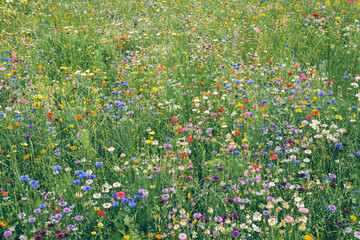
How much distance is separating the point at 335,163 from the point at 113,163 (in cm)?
196

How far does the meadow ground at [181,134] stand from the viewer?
6.55ft

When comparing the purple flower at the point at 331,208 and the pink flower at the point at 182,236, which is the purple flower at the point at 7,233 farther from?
the purple flower at the point at 331,208

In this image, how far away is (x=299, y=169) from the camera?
A: 94.5 inches

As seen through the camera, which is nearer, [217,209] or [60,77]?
[217,209]

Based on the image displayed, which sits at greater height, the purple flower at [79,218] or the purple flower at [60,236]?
the purple flower at [60,236]

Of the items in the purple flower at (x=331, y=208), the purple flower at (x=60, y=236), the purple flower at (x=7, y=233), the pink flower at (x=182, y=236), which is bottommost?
the pink flower at (x=182, y=236)

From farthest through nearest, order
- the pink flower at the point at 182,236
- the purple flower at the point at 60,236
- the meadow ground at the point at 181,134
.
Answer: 1. the meadow ground at the point at 181,134
2. the pink flower at the point at 182,236
3. the purple flower at the point at 60,236

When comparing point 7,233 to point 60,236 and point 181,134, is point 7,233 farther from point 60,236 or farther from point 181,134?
point 181,134

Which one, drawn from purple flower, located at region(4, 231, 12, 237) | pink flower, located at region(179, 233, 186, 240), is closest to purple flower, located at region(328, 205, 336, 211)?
pink flower, located at region(179, 233, 186, 240)

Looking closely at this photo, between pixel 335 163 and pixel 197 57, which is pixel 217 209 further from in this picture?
pixel 197 57

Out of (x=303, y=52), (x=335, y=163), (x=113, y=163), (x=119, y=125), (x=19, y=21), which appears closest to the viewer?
(x=335, y=163)

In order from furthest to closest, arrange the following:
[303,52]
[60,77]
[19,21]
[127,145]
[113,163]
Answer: [19,21] < [303,52] < [60,77] < [127,145] < [113,163]

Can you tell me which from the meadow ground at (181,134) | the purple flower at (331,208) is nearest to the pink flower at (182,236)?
the meadow ground at (181,134)

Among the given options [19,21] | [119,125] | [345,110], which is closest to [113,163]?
[119,125]
